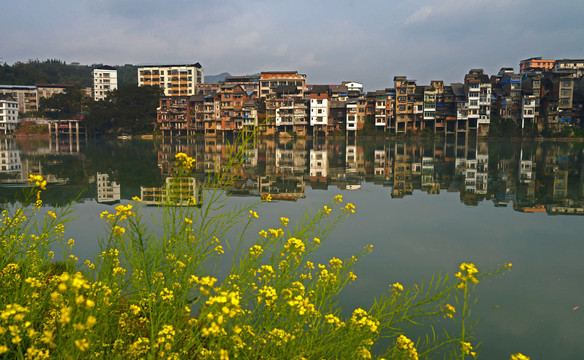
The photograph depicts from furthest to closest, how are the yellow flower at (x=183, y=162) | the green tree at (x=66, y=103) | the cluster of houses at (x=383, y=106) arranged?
the green tree at (x=66, y=103) → the cluster of houses at (x=383, y=106) → the yellow flower at (x=183, y=162)

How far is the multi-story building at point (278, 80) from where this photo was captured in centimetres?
7588

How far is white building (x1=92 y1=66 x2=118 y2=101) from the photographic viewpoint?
300ft

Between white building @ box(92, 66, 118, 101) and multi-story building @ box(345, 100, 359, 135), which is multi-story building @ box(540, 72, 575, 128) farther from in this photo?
white building @ box(92, 66, 118, 101)

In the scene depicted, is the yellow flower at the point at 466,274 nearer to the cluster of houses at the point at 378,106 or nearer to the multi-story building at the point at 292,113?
the cluster of houses at the point at 378,106

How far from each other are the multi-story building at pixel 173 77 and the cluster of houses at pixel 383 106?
13.3 metres

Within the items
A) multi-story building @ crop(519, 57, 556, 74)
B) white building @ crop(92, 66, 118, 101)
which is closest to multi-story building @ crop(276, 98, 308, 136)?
white building @ crop(92, 66, 118, 101)

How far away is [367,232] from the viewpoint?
36.8 feet

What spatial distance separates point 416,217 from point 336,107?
59503mm

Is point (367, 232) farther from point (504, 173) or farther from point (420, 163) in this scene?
point (420, 163)

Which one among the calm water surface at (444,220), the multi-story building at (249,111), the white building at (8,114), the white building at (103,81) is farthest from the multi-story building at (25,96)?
the calm water surface at (444,220)

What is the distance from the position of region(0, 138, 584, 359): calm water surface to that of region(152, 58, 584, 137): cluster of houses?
41613 mm

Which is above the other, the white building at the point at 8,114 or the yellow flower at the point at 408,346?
the white building at the point at 8,114

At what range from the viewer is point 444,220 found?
42.2 ft

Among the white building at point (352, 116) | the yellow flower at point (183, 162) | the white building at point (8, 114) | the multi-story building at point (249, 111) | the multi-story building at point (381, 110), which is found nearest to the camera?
the yellow flower at point (183, 162)
